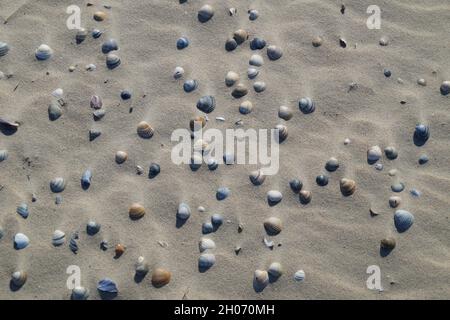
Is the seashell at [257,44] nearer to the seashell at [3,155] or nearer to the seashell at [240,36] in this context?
the seashell at [240,36]

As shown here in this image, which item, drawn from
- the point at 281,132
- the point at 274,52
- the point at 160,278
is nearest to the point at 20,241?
the point at 160,278

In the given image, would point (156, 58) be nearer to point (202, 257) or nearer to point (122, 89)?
point (122, 89)

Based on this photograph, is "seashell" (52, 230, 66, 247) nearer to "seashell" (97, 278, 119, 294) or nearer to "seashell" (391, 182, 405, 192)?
"seashell" (97, 278, 119, 294)

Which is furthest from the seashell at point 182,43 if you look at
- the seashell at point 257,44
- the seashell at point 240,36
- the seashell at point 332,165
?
the seashell at point 332,165
